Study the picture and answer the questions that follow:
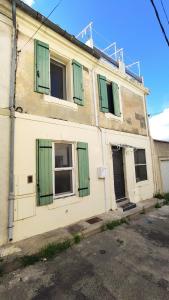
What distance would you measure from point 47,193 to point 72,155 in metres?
1.50

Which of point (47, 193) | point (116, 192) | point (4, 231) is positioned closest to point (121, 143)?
point (116, 192)

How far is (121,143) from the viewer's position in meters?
7.48

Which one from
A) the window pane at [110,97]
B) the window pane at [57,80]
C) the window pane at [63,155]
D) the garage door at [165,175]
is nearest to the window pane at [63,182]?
the window pane at [63,155]

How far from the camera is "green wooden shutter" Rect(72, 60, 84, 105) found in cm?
598

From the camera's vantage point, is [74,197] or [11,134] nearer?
[11,134]

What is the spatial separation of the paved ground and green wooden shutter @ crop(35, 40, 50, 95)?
4286 mm

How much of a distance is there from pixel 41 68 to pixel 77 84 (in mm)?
1380

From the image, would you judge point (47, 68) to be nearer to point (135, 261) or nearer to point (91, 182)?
point (91, 182)

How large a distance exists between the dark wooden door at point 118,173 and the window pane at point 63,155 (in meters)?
2.32

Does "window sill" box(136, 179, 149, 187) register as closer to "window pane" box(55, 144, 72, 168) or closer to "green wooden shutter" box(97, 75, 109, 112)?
"green wooden shutter" box(97, 75, 109, 112)

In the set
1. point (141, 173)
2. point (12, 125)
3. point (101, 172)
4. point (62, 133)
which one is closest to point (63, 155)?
point (62, 133)

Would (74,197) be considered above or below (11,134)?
below

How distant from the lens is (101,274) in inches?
122

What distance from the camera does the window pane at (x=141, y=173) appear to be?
8.47 m
